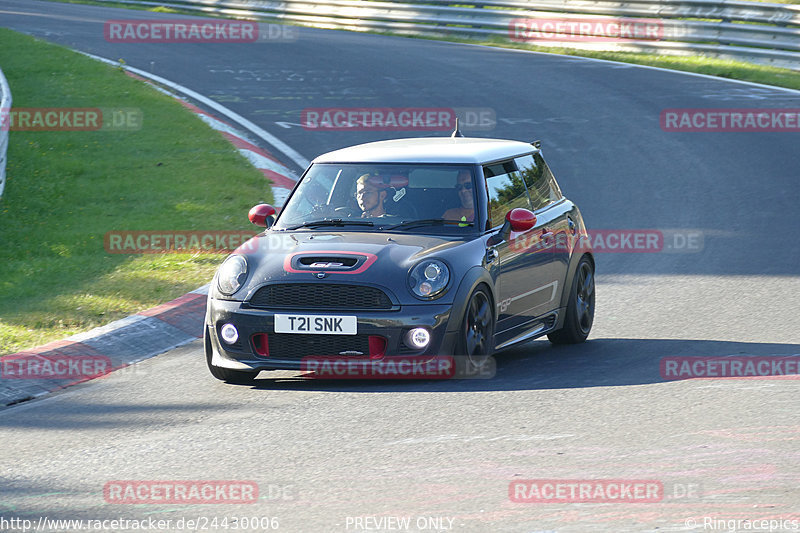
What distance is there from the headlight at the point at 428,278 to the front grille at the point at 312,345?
17.1 inches

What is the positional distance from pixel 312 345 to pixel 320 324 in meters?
0.15

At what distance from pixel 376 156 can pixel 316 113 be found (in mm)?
9982

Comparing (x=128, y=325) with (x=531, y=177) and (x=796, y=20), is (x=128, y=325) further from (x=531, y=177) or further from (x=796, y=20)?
(x=796, y=20)

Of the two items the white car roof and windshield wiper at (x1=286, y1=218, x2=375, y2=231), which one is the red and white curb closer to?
windshield wiper at (x1=286, y1=218, x2=375, y2=231)

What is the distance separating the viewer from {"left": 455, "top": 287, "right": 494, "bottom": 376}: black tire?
310 inches

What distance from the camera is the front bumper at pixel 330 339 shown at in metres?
7.64

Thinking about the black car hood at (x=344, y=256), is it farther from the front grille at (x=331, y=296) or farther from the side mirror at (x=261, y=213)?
the side mirror at (x=261, y=213)

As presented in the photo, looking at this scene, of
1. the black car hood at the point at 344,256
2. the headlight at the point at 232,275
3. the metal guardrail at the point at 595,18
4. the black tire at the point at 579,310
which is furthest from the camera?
the metal guardrail at the point at 595,18

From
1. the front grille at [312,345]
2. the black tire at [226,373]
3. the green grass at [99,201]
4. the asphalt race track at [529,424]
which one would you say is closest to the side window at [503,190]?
the asphalt race track at [529,424]

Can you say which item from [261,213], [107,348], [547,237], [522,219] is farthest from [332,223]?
[107,348]

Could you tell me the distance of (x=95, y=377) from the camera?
8.35m

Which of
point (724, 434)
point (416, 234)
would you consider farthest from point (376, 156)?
point (724, 434)

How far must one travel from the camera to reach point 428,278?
25.5 ft

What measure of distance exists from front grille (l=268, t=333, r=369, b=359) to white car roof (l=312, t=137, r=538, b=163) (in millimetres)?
1661
